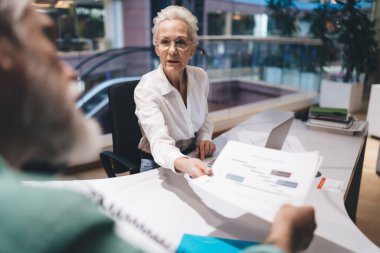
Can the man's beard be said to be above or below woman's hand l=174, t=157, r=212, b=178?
above

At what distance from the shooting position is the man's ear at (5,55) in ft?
1.44

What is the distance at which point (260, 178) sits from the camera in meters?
1.04

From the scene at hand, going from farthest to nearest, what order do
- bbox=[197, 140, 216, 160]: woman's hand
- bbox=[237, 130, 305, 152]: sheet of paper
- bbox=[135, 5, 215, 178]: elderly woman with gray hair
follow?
bbox=[237, 130, 305, 152]: sheet of paper, bbox=[197, 140, 216, 160]: woman's hand, bbox=[135, 5, 215, 178]: elderly woman with gray hair

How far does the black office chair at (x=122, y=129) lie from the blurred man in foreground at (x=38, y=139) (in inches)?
52.5

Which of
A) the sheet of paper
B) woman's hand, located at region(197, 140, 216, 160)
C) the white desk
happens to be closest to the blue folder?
the white desk

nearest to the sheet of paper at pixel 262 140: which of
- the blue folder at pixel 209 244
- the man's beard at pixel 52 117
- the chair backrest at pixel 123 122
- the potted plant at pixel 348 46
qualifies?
the chair backrest at pixel 123 122

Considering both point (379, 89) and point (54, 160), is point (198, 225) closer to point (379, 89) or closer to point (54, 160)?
point (54, 160)

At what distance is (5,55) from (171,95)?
1260 mm

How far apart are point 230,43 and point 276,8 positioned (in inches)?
45.6

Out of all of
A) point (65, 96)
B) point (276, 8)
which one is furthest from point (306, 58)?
point (65, 96)

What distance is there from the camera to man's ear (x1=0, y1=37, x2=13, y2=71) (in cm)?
44

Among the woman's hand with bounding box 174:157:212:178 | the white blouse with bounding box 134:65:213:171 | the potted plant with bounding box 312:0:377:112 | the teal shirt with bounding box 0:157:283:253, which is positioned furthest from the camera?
the potted plant with bounding box 312:0:377:112

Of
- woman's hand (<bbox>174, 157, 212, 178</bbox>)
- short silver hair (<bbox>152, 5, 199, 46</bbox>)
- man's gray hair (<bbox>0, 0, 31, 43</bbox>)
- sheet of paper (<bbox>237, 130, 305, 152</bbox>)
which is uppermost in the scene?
short silver hair (<bbox>152, 5, 199, 46</bbox>)

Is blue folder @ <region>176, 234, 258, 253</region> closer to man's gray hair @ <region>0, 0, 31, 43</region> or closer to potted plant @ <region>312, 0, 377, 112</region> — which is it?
man's gray hair @ <region>0, 0, 31, 43</region>
